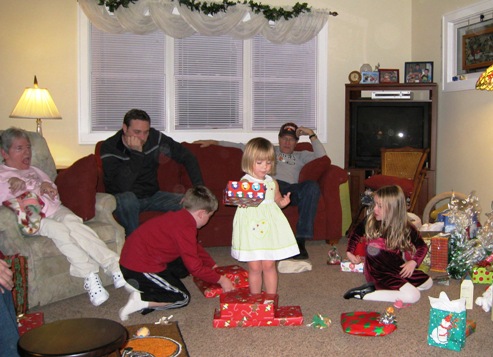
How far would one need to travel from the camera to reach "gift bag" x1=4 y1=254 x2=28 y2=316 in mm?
2873

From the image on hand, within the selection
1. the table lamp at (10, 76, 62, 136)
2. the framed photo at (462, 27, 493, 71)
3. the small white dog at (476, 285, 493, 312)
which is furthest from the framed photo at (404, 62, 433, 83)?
the table lamp at (10, 76, 62, 136)

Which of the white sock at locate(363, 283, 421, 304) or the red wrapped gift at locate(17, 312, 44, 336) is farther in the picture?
the white sock at locate(363, 283, 421, 304)

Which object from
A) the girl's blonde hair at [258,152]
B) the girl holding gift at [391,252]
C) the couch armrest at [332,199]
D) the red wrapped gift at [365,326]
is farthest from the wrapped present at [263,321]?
the couch armrest at [332,199]

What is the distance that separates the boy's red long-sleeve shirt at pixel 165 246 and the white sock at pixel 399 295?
900mm

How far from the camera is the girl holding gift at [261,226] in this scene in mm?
2912

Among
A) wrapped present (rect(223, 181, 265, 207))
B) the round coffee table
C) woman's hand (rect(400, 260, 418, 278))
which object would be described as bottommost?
woman's hand (rect(400, 260, 418, 278))

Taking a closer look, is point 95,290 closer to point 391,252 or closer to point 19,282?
point 19,282

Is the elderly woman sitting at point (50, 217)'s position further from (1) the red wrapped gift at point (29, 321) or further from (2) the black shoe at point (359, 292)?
(2) the black shoe at point (359, 292)

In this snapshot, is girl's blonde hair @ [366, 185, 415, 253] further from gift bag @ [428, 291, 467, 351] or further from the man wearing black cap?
the man wearing black cap

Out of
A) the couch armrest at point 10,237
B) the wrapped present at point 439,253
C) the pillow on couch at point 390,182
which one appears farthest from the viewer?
the pillow on couch at point 390,182

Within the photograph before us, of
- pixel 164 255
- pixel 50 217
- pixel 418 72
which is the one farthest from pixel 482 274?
pixel 418 72

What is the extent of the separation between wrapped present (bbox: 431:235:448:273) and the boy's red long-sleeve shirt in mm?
1656

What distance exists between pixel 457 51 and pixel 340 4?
4.49 ft

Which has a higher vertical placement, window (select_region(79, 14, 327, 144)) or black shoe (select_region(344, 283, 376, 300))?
window (select_region(79, 14, 327, 144))
